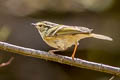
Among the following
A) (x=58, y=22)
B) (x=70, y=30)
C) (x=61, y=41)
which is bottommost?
(x=58, y=22)

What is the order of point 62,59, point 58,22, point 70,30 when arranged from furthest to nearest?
point 58,22 < point 70,30 < point 62,59

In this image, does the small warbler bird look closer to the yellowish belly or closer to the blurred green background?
the yellowish belly

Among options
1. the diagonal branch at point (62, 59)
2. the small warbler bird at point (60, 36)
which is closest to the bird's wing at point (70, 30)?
the small warbler bird at point (60, 36)

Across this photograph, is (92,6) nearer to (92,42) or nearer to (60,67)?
(92,42)

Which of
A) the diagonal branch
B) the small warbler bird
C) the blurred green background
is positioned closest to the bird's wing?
the small warbler bird

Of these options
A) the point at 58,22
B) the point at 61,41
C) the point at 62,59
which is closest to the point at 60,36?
the point at 61,41

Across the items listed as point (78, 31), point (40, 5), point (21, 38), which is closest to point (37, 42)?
point (21, 38)

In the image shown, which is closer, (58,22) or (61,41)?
(61,41)

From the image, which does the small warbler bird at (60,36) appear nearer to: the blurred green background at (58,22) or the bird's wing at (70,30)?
the bird's wing at (70,30)

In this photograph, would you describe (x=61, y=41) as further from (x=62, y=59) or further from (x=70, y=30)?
(x=62, y=59)
